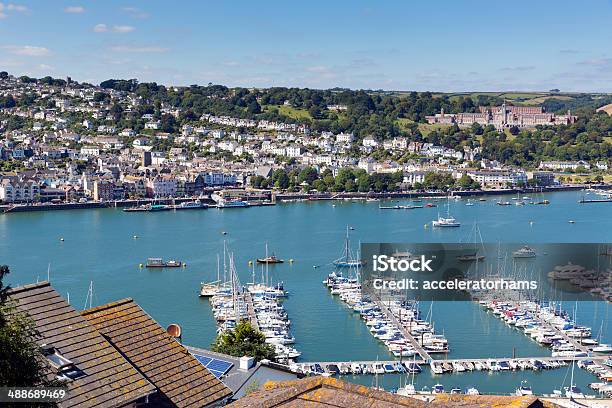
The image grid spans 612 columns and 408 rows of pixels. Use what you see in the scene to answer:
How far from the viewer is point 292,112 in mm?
41469

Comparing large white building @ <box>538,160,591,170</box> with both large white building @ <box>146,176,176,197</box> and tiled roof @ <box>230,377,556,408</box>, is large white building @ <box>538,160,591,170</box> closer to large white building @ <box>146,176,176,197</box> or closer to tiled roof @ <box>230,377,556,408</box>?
Result: large white building @ <box>146,176,176,197</box>

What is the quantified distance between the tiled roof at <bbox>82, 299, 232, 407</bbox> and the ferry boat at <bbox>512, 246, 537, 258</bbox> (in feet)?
39.1

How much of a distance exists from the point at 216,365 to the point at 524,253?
11660 millimetres

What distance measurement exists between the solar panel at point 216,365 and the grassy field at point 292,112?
123 ft

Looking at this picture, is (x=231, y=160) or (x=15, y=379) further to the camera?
(x=231, y=160)

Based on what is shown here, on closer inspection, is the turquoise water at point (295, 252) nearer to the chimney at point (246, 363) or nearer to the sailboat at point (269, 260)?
the sailboat at point (269, 260)

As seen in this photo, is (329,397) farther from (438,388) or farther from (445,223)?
(445,223)

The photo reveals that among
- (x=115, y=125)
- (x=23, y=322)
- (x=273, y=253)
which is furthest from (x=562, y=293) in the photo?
(x=115, y=125)

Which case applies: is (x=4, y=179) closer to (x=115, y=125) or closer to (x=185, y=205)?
(x=185, y=205)

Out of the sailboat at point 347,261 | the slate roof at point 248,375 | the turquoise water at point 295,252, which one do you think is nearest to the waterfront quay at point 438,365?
the turquoise water at point 295,252

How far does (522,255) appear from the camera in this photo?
45.0ft

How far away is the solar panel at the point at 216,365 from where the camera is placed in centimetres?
268

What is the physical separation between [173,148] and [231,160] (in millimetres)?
2736

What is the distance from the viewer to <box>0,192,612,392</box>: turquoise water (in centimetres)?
823
